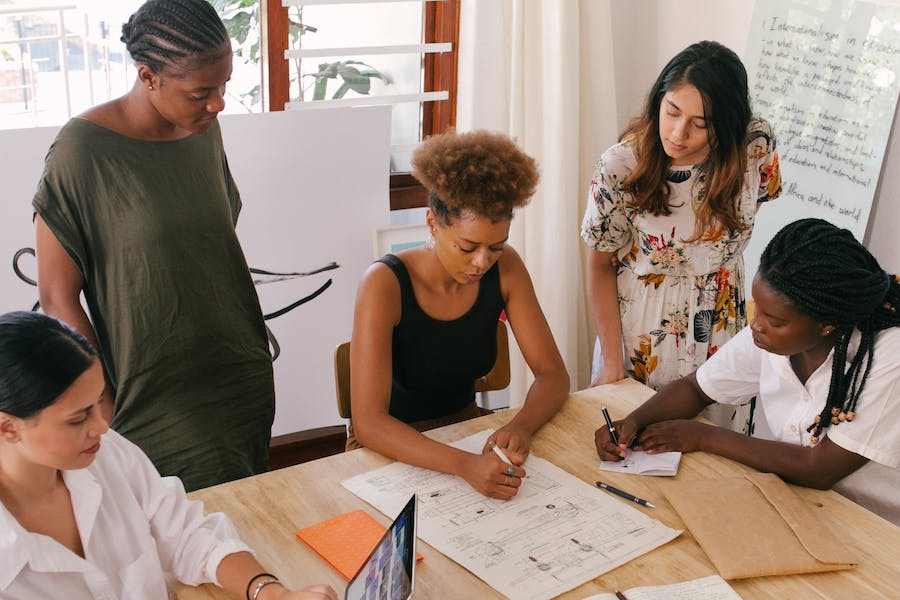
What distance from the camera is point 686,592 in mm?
1435

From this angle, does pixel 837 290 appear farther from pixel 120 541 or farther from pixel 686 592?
pixel 120 541

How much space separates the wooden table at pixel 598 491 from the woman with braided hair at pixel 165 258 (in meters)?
0.34

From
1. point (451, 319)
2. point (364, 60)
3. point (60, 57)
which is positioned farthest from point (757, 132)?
point (60, 57)

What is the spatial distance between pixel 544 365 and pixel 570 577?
76 cm

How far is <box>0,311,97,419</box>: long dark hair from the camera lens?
122 centimetres

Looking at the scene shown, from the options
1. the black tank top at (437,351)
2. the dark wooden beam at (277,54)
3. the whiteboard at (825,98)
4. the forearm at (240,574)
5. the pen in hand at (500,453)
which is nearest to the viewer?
the forearm at (240,574)

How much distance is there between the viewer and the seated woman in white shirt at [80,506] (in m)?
1.25

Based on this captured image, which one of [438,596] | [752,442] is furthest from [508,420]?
[438,596]

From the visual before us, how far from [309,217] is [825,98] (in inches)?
65.2

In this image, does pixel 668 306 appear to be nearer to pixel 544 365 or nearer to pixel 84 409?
pixel 544 365

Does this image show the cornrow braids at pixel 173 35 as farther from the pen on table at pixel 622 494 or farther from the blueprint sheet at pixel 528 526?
the pen on table at pixel 622 494

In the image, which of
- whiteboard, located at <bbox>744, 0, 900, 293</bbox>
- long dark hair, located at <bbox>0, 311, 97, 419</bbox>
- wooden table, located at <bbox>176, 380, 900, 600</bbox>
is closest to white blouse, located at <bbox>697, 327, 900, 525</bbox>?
wooden table, located at <bbox>176, 380, 900, 600</bbox>

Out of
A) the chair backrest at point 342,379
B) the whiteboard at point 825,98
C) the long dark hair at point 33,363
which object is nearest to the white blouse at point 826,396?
the chair backrest at point 342,379

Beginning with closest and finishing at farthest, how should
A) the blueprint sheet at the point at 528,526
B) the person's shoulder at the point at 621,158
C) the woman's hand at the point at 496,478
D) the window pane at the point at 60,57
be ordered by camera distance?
the blueprint sheet at the point at 528,526
the woman's hand at the point at 496,478
the person's shoulder at the point at 621,158
the window pane at the point at 60,57
